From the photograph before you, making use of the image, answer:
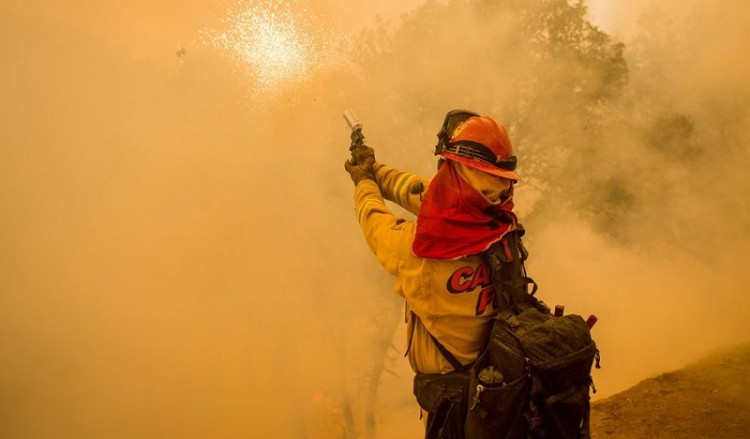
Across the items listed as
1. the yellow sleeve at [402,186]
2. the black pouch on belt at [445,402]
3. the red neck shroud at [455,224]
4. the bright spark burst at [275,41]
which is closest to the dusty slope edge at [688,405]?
the black pouch on belt at [445,402]

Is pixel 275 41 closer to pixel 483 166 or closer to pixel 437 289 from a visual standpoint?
pixel 483 166

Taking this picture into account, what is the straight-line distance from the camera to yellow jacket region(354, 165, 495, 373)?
1632mm

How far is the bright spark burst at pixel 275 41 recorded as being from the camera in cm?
614

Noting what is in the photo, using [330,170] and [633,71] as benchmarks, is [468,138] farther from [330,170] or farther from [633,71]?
[633,71]

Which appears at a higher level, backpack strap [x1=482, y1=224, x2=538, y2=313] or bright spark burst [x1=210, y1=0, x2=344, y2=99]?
bright spark burst [x1=210, y1=0, x2=344, y2=99]

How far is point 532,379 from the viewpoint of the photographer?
1.48 m

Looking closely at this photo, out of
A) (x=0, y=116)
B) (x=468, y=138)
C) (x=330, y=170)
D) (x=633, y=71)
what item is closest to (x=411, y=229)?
(x=468, y=138)

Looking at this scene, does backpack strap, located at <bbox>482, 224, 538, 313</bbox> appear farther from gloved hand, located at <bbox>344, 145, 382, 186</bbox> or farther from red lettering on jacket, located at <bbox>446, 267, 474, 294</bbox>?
gloved hand, located at <bbox>344, 145, 382, 186</bbox>

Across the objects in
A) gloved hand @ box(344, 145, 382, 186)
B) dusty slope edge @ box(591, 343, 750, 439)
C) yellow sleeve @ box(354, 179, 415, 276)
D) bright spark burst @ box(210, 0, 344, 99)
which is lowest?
dusty slope edge @ box(591, 343, 750, 439)

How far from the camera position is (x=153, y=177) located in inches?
286

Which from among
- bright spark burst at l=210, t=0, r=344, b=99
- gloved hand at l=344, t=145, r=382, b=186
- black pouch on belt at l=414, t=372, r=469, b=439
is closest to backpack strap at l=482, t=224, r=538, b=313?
black pouch on belt at l=414, t=372, r=469, b=439

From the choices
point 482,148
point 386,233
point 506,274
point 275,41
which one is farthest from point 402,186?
point 275,41

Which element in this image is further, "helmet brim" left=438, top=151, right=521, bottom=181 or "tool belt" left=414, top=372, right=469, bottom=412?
"tool belt" left=414, top=372, right=469, bottom=412

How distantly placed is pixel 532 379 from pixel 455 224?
0.56m
